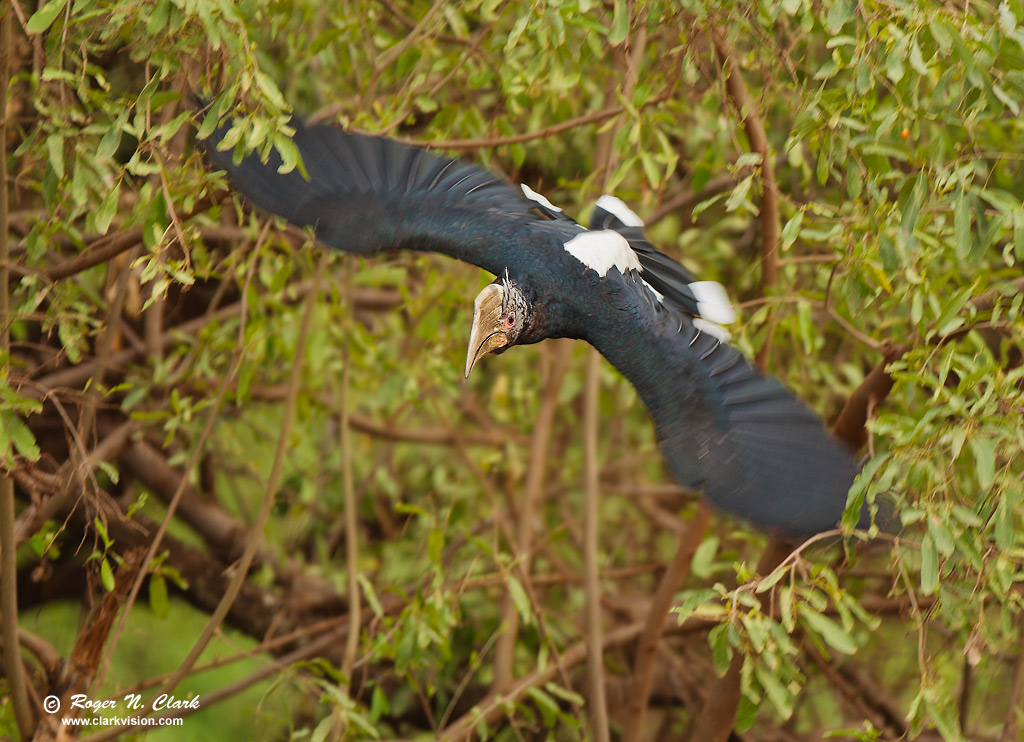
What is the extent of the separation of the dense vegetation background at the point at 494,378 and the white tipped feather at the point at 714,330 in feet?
0.19

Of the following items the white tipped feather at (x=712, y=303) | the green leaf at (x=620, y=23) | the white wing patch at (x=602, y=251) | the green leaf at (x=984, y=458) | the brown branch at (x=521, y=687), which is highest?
the green leaf at (x=620, y=23)

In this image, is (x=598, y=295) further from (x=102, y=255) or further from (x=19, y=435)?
(x=19, y=435)

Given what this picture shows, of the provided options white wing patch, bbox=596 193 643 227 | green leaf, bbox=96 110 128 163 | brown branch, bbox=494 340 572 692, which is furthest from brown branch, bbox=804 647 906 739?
green leaf, bbox=96 110 128 163

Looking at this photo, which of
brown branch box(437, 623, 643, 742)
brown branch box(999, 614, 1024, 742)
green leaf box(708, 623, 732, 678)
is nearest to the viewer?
green leaf box(708, 623, 732, 678)

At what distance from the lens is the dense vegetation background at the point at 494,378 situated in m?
2.28

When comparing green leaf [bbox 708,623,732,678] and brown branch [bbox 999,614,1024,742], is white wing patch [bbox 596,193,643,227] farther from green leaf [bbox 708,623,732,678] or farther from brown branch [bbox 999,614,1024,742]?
brown branch [bbox 999,614,1024,742]

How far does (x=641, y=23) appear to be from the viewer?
2.86m

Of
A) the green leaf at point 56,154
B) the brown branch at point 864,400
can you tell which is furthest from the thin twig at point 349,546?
the brown branch at point 864,400

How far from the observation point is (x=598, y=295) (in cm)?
295

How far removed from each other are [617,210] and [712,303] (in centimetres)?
49

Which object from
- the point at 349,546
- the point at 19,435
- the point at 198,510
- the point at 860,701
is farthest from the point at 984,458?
the point at 198,510

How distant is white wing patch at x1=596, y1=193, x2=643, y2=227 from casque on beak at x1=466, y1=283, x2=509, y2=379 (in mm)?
582

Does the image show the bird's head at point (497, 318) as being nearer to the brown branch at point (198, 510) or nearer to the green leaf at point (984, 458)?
the green leaf at point (984, 458)

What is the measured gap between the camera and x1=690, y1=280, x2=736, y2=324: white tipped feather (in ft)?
10.1
